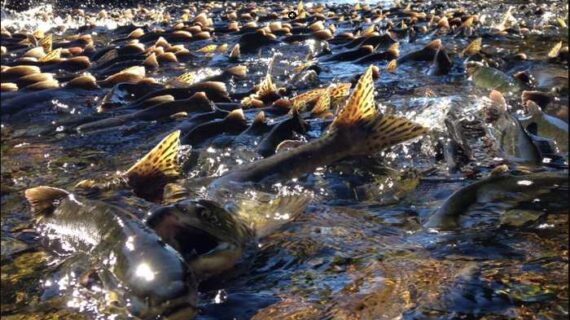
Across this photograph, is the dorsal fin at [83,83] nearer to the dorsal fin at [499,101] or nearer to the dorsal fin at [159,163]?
the dorsal fin at [159,163]

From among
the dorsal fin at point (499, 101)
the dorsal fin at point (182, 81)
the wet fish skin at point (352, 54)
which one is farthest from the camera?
the wet fish skin at point (352, 54)

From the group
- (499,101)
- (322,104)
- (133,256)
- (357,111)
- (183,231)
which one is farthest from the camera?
(322,104)

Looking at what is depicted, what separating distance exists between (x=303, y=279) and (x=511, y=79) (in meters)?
4.85

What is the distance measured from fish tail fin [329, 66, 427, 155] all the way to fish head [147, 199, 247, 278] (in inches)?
75.6

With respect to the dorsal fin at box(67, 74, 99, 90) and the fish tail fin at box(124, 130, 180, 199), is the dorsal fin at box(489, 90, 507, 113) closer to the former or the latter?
the fish tail fin at box(124, 130, 180, 199)

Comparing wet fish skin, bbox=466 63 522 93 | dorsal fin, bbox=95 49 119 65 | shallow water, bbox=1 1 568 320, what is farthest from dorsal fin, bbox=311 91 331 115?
dorsal fin, bbox=95 49 119 65

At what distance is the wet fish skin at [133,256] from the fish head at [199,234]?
14cm

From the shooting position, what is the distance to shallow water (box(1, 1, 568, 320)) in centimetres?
285

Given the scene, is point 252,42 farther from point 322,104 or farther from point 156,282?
point 156,282

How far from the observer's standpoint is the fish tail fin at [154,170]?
15.0ft

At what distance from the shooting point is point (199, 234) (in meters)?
3.23

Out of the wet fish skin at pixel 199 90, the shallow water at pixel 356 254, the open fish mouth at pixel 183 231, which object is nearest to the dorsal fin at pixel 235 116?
the shallow water at pixel 356 254

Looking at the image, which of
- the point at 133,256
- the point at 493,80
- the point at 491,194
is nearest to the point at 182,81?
the point at 493,80

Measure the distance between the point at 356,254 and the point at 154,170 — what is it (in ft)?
6.22
